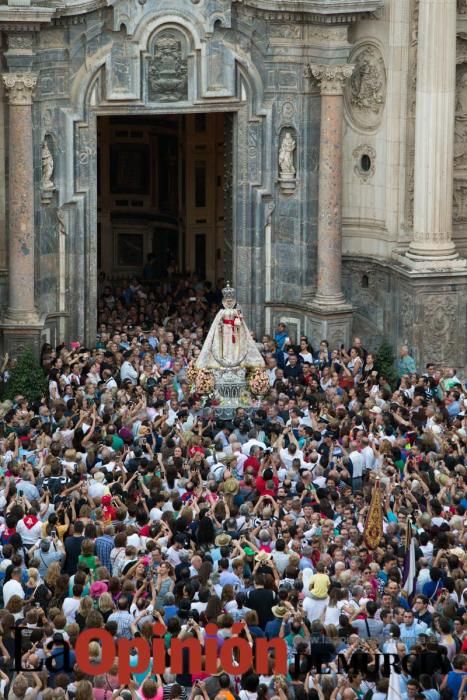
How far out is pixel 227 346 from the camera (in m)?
41.9

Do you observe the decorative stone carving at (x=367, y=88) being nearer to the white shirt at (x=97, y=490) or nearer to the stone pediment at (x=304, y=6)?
the stone pediment at (x=304, y=6)

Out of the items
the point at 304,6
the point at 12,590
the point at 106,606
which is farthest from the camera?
the point at 304,6

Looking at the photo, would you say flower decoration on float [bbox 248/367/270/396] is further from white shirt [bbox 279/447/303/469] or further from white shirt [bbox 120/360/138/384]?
white shirt [bbox 279/447/303/469]

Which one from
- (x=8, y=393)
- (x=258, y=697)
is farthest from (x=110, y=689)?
(x=8, y=393)

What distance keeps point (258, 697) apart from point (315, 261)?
20805 millimetres

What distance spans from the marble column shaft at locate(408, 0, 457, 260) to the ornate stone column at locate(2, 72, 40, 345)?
7.65m

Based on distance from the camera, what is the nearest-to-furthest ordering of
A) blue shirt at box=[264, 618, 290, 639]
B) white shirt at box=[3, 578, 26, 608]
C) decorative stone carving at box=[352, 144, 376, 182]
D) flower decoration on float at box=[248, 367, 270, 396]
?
blue shirt at box=[264, 618, 290, 639] → white shirt at box=[3, 578, 26, 608] → flower decoration on float at box=[248, 367, 270, 396] → decorative stone carving at box=[352, 144, 376, 182]

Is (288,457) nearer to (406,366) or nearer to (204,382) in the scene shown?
(204,382)

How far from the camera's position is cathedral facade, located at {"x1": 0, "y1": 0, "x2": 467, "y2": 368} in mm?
43906

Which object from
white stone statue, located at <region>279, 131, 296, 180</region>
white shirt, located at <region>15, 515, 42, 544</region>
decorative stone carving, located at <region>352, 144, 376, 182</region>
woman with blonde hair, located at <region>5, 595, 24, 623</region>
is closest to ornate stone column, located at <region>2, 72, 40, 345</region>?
white stone statue, located at <region>279, 131, 296, 180</region>

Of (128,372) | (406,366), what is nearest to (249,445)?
(128,372)

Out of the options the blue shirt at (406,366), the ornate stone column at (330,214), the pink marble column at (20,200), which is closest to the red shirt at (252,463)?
the blue shirt at (406,366)

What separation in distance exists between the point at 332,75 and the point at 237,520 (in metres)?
14.5

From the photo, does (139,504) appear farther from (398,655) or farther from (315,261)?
(315,261)
